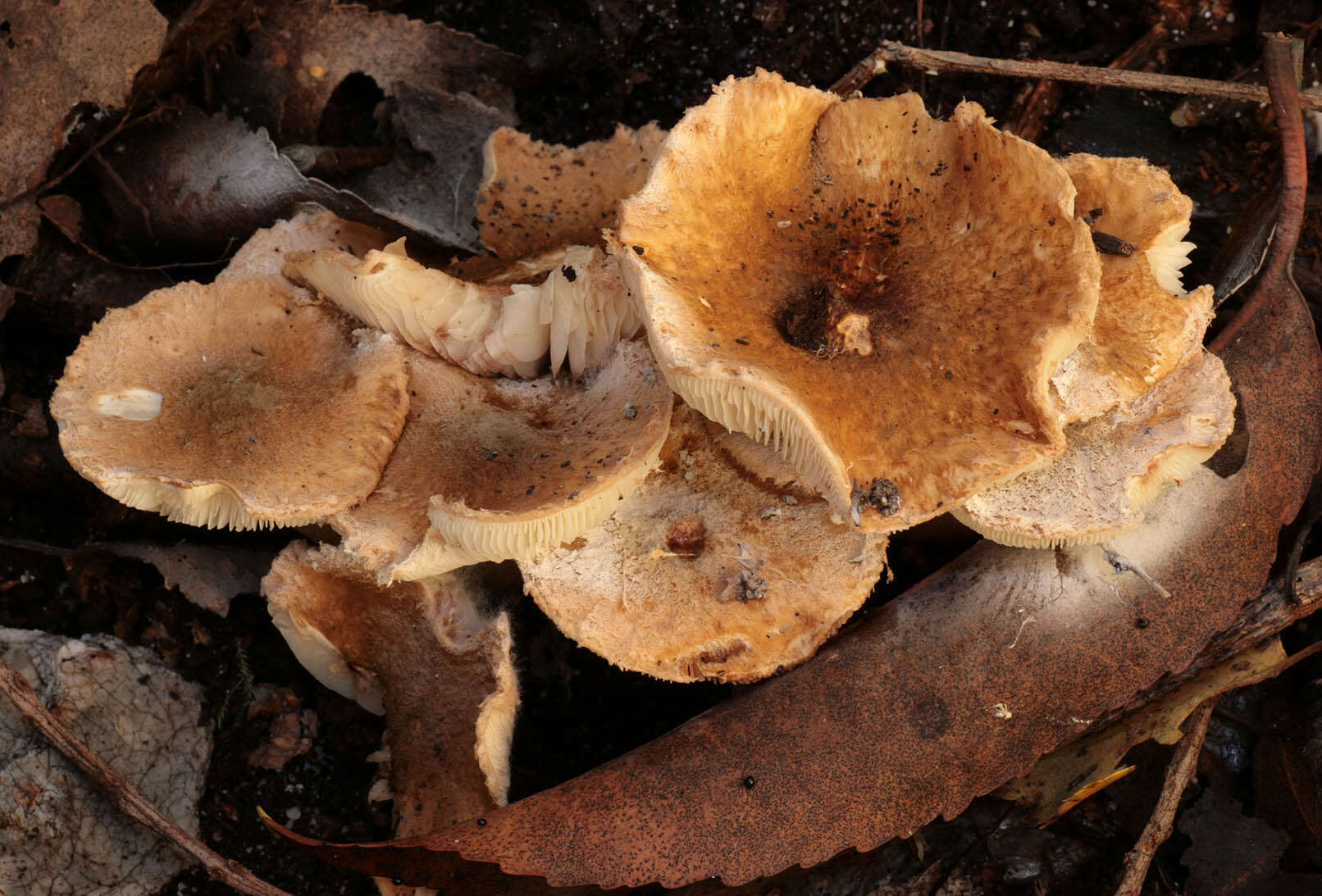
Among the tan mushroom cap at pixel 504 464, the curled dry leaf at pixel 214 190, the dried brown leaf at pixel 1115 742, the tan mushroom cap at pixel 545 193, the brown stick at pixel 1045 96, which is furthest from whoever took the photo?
the brown stick at pixel 1045 96

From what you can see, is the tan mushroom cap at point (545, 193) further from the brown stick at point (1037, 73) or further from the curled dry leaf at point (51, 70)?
the curled dry leaf at point (51, 70)

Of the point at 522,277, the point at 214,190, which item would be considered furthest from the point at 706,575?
the point at 214,190

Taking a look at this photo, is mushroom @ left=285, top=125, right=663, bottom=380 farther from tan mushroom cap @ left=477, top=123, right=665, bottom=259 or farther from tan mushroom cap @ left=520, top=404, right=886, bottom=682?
tan mushroom cap @ left=520, top=404, right=886, bottom=682

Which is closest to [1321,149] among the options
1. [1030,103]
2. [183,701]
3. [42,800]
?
[1030,103]

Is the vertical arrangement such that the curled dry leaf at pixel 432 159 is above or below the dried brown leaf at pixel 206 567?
above

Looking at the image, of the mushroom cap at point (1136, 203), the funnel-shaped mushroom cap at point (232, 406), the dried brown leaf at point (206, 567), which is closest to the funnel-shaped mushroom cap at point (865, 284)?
the mushroom cap at point (1136, 203)

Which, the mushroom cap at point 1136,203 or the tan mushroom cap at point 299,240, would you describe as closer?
the mushroom cap at point 1136,203

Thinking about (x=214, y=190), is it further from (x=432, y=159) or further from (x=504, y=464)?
(x=504, y=464)
